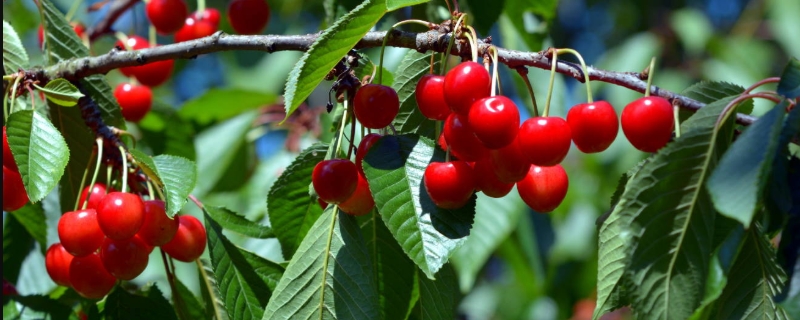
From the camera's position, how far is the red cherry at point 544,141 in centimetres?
114

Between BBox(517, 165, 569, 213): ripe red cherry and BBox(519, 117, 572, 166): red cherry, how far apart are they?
0.31ft

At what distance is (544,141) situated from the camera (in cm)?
114

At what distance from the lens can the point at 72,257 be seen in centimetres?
146

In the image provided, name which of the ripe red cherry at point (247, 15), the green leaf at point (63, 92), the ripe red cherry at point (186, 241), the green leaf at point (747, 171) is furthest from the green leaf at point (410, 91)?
the ripe red cherry at point (247, 15)

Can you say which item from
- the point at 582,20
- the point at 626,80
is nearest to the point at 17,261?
the point at 626,80

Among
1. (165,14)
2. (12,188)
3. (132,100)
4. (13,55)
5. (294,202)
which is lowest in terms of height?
(294,202)

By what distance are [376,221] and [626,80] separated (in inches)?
19.3

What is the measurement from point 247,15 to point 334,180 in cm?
146

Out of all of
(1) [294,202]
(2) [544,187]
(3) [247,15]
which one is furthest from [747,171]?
(3) [247,15]

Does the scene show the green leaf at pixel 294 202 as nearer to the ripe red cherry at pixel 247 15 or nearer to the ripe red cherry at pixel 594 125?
the ripe red cherry at pixel 594 125

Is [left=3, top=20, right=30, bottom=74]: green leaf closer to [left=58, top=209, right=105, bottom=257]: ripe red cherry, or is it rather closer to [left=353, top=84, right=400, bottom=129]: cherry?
[left=58, top=209, right=105, bottom=257]: ripe red cherry

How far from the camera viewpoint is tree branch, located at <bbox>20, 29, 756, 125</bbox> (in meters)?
1.25

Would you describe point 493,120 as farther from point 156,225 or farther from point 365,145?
point 156,225

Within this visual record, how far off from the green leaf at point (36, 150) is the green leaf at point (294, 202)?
1.14ft
